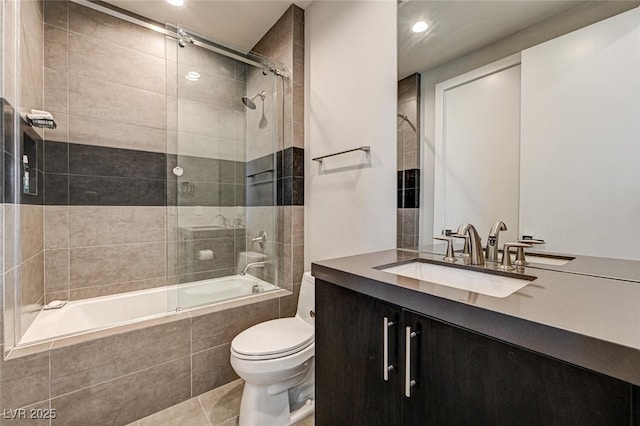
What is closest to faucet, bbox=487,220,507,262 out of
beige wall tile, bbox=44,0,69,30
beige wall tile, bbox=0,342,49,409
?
beige wall tile, bbox=0,342,49,409

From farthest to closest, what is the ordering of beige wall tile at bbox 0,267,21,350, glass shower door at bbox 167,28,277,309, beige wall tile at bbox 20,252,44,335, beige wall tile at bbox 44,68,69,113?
glass shower door at bbox 167,28,277,309
beige wall tile at bbox 44,68,69,113
beige wall tile at bbox 20,252,44,335
beige wall tile at bbox 0,267,21,350

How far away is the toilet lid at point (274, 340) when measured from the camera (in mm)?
1310

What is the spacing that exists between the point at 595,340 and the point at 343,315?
67cm

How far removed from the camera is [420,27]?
1419mm

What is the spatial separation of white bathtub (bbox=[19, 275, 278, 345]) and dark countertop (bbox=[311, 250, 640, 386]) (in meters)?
1.33

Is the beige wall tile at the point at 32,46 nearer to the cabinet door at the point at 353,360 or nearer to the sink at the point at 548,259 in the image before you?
the cabinet door at the point at 353,360

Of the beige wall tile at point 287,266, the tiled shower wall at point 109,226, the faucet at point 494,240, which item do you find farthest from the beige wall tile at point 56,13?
the faucet at point 494,240

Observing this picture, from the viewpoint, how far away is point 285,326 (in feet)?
5.23

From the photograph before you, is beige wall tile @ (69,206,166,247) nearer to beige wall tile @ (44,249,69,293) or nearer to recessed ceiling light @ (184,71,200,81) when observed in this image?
beige wall tile @ (44,249,69,293)

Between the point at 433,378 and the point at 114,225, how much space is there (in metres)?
2.36

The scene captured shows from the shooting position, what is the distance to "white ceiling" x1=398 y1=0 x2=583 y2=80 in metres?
1.06

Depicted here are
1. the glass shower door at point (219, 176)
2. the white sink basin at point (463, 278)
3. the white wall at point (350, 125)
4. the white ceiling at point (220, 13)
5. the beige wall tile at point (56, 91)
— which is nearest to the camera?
the white sink basin at point (463, 278)

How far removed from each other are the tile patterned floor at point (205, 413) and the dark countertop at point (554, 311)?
3.84 feet

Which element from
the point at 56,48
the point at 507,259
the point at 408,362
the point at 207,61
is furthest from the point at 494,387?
the point at 56,48
